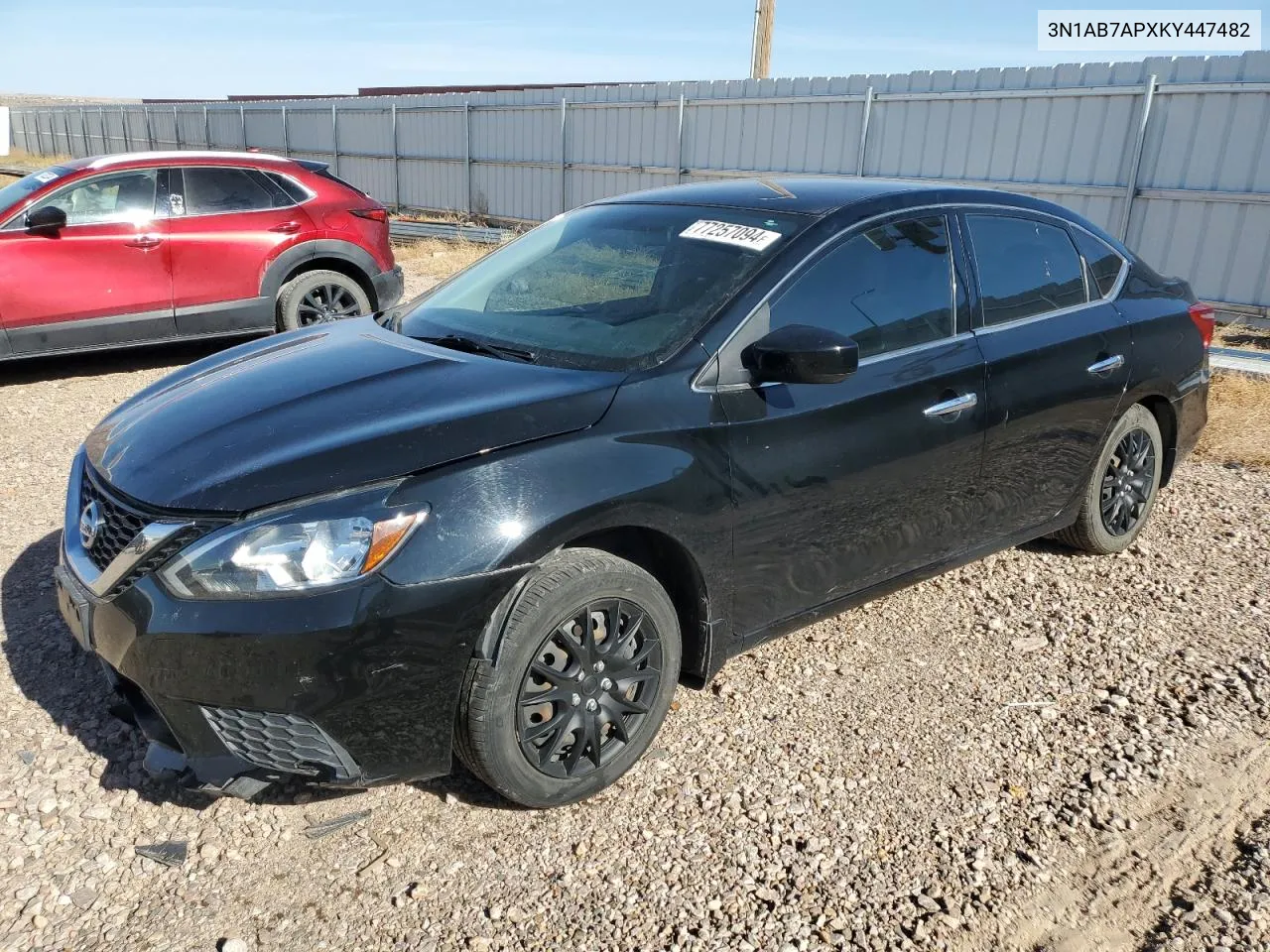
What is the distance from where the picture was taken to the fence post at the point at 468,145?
1941 centimetres

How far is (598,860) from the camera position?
2.66 metres

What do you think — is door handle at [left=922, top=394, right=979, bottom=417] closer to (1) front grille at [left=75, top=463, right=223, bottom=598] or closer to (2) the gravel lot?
(2) the gravel lot

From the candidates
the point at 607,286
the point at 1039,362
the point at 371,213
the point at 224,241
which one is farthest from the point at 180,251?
the point at 1039,362

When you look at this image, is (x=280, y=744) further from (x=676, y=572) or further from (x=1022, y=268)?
(x=1022, y=268)

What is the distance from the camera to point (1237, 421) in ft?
22.6

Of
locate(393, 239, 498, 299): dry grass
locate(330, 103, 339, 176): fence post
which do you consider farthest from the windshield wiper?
locate(330, 103, 339, 176): fence post

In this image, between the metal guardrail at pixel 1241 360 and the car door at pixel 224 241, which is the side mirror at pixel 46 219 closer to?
the car door at pixel 224 241

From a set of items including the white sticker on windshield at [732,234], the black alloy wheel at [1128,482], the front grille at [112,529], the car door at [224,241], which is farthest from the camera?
the car door at [224,241]

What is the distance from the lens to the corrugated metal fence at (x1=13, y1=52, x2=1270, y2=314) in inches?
400

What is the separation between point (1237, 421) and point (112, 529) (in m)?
6.94

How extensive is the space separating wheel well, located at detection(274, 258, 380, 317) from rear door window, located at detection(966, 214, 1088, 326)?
5.81 m

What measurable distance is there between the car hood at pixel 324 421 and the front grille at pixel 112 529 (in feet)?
0.17

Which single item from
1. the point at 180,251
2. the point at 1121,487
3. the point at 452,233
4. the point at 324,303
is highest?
the point at 180,251

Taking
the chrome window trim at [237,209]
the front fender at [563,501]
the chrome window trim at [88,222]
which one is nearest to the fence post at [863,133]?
the chrome window trim at [237,209]
